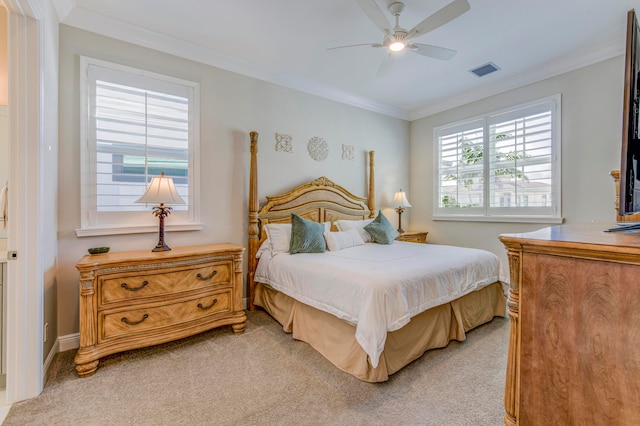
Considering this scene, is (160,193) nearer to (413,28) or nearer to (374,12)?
(374,12)

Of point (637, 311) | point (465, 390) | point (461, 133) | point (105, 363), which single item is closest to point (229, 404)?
point (105, 363)

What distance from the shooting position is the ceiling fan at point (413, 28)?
2123 mm

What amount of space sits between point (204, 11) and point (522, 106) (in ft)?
12.7

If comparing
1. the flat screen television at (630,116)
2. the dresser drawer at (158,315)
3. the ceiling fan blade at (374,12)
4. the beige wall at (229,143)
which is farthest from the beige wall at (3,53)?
the flat screen television at (630,116)

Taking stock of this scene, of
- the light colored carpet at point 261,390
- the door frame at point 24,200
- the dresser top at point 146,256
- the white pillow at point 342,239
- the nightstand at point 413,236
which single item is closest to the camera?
the light colored carpet at point 261,390

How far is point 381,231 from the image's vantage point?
3.72 meters

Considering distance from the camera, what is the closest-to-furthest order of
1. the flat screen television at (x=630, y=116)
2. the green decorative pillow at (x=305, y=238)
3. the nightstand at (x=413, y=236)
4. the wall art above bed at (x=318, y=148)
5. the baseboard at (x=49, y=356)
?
the flat screen television at (x=630, y=116) → the baseboard at (x=49, y=356) → the green decorative pillow at (x=305, y=238) → the wall art above bed at (x=318, y=148) → the nightstand at (x=413, y=236)

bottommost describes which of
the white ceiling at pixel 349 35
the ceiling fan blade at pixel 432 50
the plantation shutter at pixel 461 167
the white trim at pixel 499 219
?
the white trim at pixel 499 219

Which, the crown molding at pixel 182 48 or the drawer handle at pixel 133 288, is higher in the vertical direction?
the crown molding at pixel 182 48

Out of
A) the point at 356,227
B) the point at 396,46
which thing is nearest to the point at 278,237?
the point at 356,227

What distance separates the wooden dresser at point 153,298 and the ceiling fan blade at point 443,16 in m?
2.45

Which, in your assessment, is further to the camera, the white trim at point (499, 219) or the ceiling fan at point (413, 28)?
the white trim at point (499, 219)

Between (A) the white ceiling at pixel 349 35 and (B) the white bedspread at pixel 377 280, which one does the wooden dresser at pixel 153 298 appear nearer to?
(B) the white bedspread at pixel 377 280

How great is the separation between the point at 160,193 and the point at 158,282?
0.77 m
